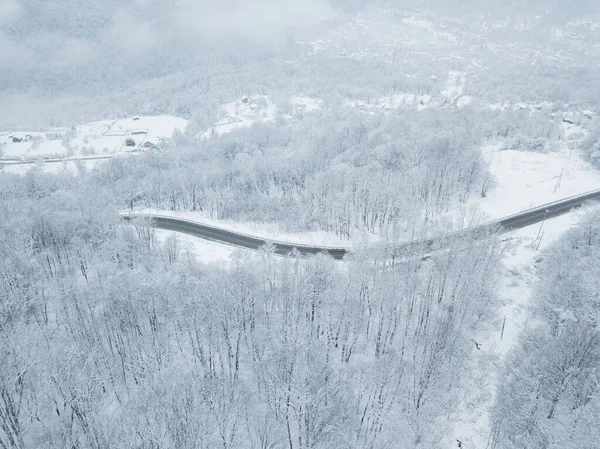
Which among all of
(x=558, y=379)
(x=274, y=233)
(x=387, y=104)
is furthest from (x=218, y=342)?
(x=387, y=104)

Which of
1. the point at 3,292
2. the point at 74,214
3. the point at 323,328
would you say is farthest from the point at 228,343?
the point at 74,214

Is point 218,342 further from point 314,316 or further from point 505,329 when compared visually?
point 505,329

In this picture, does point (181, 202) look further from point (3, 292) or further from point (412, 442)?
point (412, 442)

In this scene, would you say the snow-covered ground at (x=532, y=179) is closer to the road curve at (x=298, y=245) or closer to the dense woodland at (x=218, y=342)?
the road curve at (x=298, y=245)

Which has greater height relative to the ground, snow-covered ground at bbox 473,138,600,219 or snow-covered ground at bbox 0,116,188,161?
snow-covered ground at bbox 473,138,600,219

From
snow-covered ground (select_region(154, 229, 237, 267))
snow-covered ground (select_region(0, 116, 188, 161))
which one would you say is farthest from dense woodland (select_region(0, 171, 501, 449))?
snow-covered ground (select_region(0, 116, 188, 161))

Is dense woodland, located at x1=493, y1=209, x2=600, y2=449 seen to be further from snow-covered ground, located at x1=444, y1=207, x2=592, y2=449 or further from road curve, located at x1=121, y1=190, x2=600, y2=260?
road curve, located at x1=121, y1=190, x2=600, y2=260
